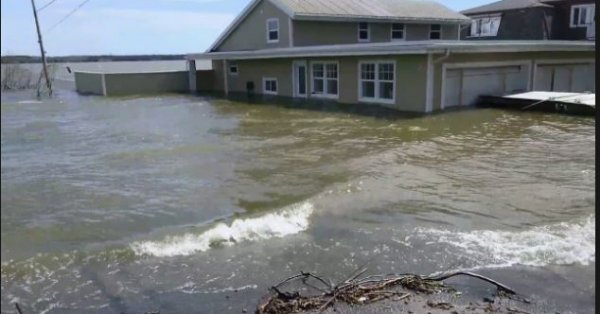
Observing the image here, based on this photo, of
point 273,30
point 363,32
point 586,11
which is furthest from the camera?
point 586,11

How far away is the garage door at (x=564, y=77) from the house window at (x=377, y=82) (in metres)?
6.94

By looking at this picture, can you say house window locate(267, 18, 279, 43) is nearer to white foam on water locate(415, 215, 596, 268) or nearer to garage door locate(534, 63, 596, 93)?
garage door locate(534, 63, 596, 93)

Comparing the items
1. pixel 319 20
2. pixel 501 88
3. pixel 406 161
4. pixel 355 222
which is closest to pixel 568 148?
pixel 406 161

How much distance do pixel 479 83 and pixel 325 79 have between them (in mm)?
6486

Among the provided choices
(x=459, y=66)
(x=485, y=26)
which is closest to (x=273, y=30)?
(x=459, y=66)

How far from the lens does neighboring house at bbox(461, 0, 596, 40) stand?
31.0 metres

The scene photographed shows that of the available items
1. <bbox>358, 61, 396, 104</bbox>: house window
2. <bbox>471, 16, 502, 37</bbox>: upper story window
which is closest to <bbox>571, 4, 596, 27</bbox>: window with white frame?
<bbox>471, 16, 502, 37</bbox>: upper story window

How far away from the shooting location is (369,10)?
93.7 feet

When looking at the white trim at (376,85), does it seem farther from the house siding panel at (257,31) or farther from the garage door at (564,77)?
the garage door at (564,77)

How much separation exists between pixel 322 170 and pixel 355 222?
325 centimetres

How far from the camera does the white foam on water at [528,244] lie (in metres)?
5.72

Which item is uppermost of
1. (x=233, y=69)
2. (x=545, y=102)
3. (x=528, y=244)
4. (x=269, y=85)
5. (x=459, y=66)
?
(x=459, y=66)

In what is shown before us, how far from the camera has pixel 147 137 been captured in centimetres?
1512

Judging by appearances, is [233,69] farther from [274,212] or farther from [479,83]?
[274,212]
